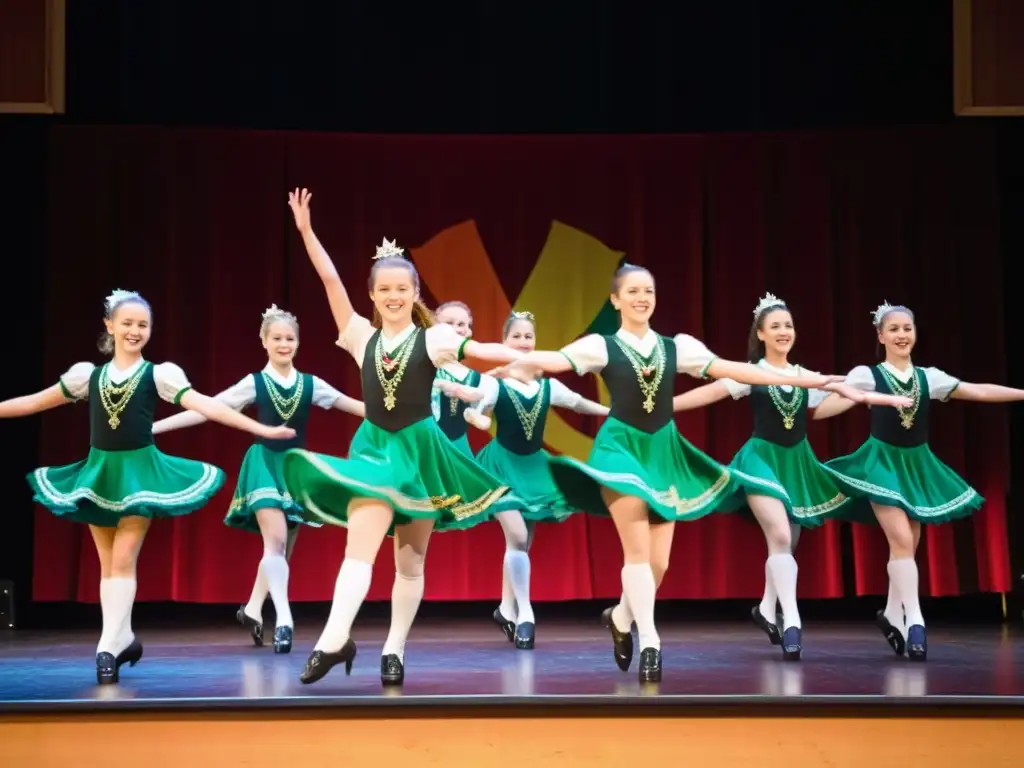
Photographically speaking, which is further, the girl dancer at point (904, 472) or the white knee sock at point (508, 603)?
the white knee sock at point (508, 603)

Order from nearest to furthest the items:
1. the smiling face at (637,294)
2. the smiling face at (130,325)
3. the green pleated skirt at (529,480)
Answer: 1. the smiling face at (637,294)
2. the smiling face at (130,325)
3. the green pleated skirt at (529,480)

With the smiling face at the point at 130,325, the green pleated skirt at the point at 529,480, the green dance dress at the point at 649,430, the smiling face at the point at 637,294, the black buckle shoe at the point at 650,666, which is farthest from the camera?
the green pleated skirt at the point at 529,480

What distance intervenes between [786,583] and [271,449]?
2.15 m

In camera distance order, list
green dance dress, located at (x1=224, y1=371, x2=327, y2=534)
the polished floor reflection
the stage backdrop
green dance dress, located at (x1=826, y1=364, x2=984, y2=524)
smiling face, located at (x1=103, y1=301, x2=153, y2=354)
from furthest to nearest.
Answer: the stage backdrop → green dance dress, located at (x1=224, y1=371, x2=327, y2=534) → green dance dress, located at (x1=826, y1=364, x2=984, y2=524) → smiling face, located at (x1=103, y1=301, x2=153, y2=354) → the polished floor reflection

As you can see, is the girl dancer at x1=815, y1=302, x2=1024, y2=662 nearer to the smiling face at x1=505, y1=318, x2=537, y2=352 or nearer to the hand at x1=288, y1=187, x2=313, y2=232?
the smiling face at x1=505, y1=318, x2=537, y2=352

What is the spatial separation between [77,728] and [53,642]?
6.96 feet

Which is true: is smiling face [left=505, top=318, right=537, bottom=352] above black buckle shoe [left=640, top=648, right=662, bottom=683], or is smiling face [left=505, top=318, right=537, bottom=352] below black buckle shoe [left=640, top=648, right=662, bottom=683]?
above

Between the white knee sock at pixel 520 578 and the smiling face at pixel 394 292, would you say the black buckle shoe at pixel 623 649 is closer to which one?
the white knee sock at pixel 520 578

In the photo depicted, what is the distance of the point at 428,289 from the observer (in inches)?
266

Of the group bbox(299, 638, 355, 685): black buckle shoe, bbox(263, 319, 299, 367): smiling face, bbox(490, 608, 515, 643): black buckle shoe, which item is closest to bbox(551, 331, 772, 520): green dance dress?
bbox(299, 638, 355, 685): black buckle shoe

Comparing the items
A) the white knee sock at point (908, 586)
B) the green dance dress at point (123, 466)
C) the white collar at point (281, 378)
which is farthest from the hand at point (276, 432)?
the white knee sock at point (908, 586)

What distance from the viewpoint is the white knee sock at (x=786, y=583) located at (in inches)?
188

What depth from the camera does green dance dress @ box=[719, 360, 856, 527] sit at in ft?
16.7

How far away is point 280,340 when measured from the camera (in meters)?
5.28
